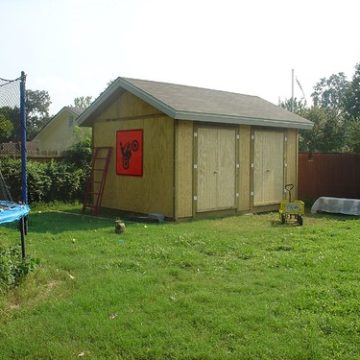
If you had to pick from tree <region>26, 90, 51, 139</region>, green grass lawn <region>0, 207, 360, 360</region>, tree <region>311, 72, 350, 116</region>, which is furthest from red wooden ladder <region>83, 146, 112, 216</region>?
tree <region>311, 72, 350, 116</region>

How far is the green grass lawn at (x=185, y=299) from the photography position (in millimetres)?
4000

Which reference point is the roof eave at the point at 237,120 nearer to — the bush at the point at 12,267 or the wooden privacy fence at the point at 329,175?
the wooden privacy fence at the point at 329,175

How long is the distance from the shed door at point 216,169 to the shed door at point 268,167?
3.48 feet

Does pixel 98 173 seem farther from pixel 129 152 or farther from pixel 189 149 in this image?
pixel 189 149

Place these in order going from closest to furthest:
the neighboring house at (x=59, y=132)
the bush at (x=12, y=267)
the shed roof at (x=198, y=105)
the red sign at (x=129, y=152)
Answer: the bush at (x=12, y=267) < the shed roof at (x=198, y=105) < the red sign at (x=129, y=152) < the neighboring house at (x=59, y=132)


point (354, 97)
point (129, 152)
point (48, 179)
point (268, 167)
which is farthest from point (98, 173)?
point (354, 97)

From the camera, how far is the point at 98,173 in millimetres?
14586

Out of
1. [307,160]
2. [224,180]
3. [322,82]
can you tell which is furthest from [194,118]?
[322,82]

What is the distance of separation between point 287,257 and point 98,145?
8.62m

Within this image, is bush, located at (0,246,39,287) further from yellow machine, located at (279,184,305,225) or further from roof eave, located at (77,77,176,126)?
yellow machine, located at (279,184,305,225)

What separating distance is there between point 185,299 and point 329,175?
495 inches

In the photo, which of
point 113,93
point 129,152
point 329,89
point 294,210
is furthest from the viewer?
point 329,89

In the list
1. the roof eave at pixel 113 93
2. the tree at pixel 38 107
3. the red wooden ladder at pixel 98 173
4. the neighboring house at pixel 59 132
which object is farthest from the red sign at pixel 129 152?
the tree at pixel 38 107

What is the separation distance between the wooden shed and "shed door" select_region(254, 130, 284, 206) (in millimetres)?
28
